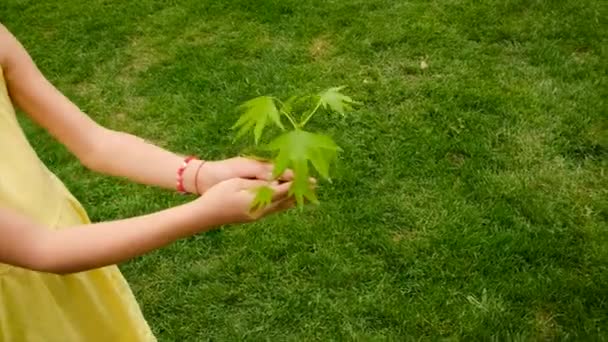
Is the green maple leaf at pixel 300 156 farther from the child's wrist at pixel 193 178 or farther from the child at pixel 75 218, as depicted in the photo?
the child's wrist at pixel 193 178

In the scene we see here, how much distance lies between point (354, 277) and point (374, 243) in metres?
0.18

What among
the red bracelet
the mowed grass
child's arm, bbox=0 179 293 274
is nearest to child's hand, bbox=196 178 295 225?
child's arm, bbox=0 179 293 274

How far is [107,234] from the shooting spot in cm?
120

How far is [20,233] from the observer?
46.4 inches

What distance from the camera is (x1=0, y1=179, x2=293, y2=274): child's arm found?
1182 millimetres

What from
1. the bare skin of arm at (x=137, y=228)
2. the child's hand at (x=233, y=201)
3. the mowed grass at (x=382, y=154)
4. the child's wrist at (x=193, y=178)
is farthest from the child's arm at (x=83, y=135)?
the mowed grass at (x=382, y=154)

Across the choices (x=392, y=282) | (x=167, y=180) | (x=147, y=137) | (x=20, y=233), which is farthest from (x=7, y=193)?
(x=147, y=137)

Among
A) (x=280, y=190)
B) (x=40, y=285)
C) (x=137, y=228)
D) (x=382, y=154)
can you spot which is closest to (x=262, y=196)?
(x=280, y=190)

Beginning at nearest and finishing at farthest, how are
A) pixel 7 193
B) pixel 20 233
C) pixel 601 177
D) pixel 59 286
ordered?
pixel 20 233, pixel 7 193, pixel 59 286, pixel 601 177

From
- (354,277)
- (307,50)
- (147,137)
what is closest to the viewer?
(354,277)

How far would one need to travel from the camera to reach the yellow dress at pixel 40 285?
4.52 feet

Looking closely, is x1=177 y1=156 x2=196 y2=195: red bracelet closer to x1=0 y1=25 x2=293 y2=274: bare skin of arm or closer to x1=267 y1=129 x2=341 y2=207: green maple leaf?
x1=0 y1=25 x2=293 y2=274: bare skin of arm

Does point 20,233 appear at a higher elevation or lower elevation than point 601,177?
higher

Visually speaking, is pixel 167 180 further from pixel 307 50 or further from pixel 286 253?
pixel 307 50
